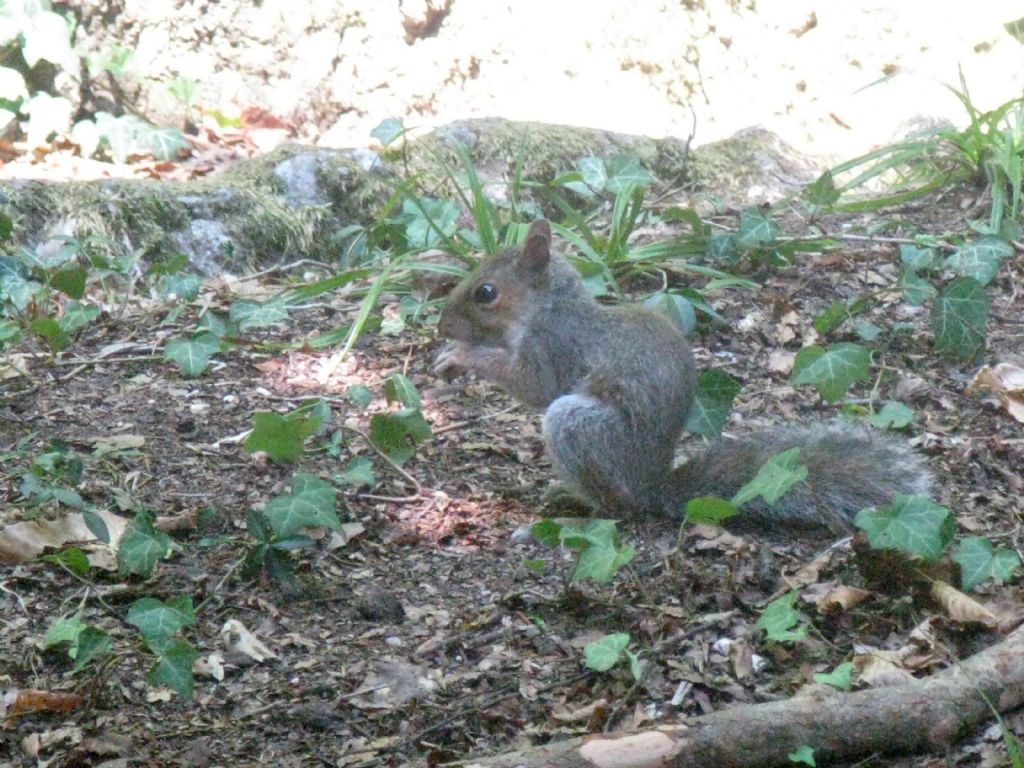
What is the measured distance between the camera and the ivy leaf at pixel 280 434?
3414mm

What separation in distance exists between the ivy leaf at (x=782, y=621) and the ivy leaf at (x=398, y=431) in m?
1.24

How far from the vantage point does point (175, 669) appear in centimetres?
269

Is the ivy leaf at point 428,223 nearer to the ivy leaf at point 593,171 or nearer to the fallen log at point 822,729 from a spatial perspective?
the ivy leaf at point 593,171

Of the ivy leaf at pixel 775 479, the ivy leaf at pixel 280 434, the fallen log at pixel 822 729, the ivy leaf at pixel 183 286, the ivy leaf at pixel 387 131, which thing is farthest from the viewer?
the ivy leaf at pixel 387 131

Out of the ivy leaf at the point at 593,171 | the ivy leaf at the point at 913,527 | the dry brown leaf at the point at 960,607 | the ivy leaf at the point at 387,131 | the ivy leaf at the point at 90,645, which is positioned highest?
the ivy leaf at the point at 387,131

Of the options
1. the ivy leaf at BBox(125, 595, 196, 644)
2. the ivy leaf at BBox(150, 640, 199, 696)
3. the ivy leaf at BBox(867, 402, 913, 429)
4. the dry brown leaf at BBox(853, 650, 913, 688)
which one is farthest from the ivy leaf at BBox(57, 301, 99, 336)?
the dry brown leaf at BBox(853, 650, 913, 688)

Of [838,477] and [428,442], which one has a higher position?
[838,477]

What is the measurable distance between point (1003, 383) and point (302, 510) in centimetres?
256

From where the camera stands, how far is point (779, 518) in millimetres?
3609

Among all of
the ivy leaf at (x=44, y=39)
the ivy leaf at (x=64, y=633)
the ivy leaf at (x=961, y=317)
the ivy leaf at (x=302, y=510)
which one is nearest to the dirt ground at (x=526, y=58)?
the ivy leaf at (x=44, y=39)

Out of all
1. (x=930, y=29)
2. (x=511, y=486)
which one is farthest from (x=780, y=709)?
(x=930, y=29)

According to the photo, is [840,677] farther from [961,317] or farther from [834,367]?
[961,317]

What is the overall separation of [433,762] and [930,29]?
6.68 m

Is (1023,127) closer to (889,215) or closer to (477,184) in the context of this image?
(889,215)
